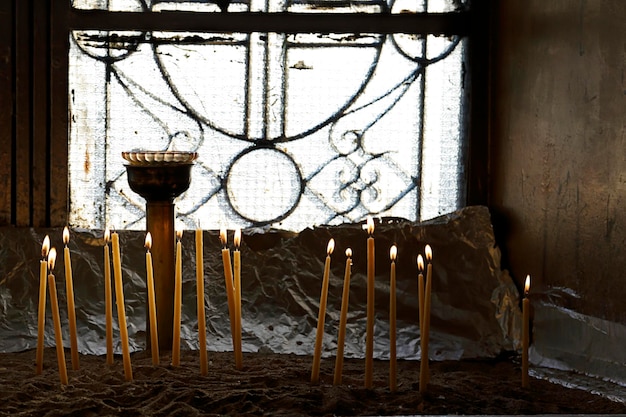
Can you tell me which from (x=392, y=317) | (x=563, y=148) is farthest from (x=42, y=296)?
(x=563, y=148)

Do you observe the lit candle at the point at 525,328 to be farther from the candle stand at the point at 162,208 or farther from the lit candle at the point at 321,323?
the candle stand at the point at 162,208

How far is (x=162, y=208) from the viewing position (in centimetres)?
208

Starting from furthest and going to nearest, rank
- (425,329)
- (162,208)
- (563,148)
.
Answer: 1. (563,148)
2. (162,208)
3. (425,329)

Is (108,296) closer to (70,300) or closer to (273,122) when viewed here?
(70,300)

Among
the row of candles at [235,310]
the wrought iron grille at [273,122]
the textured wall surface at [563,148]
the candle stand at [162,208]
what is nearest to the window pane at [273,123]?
the wrought iron grille at [273,122]

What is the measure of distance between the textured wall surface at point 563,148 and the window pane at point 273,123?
8.4 inches

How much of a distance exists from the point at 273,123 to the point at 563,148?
2.85ft

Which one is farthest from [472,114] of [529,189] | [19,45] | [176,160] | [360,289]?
[19,45]

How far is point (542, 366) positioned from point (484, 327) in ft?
0.62

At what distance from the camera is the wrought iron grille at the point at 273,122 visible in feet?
8.68

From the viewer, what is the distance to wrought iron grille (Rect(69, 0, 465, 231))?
2646 millimetres

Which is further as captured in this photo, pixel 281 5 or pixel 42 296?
pixel 281 5

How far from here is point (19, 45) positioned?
257 centimetres

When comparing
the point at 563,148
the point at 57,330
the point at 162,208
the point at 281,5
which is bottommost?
the point at 57,330
